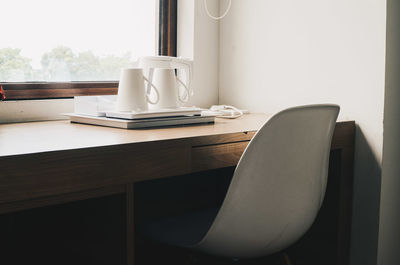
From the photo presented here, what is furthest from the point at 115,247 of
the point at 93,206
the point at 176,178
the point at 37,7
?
the point at 37,7

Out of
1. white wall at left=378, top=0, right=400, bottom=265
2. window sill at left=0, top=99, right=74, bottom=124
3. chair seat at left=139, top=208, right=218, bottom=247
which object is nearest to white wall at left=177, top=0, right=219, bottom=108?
window sill at left=0, top=99, right=74, bottom=124

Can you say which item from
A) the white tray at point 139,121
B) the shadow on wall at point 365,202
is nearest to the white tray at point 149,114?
the white tray at point 139,121

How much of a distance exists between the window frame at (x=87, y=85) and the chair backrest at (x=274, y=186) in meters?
0.80

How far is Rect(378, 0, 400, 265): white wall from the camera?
4.53 feet

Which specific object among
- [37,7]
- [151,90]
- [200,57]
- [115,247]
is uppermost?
[37,7]

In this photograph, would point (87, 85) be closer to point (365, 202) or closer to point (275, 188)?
point (275, 188)

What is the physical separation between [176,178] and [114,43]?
1.97ft

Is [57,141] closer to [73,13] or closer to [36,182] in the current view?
[36,182]

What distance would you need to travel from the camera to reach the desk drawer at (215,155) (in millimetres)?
1065

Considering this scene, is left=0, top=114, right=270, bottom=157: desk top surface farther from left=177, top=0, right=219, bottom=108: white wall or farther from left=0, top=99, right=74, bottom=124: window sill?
left=177, top=0, right=219, bottom=108: white wall

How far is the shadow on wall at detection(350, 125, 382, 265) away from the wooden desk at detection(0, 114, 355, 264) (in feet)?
1.39

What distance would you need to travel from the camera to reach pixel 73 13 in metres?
1.59

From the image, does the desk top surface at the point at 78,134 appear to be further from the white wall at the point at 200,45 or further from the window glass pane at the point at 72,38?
the white wall at the point at 200,45

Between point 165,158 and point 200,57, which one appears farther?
point 200,57
